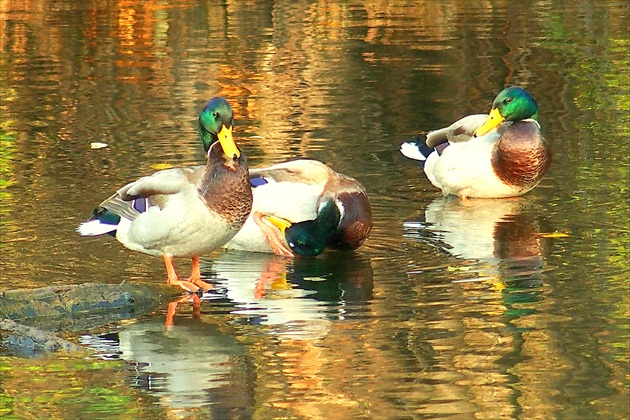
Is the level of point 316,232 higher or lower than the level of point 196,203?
lower

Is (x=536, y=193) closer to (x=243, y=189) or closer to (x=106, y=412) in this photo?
(x=243, y=189)

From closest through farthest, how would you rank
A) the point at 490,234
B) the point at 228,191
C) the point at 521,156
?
the point at 228,191 < the point at 490,234 < the point at 521,156

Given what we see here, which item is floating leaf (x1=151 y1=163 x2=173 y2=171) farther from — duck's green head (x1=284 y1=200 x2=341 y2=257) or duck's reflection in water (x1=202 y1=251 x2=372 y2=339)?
duck's green head (x1=284 y1=200 x2=341 y2=257)

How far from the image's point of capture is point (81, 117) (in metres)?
12.7

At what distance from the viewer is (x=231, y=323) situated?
21.5 feet

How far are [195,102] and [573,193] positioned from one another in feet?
16.4

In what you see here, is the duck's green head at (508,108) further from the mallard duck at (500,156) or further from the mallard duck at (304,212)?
the mallard duck at (304,212)

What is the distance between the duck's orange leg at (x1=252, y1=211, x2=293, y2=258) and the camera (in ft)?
26.1

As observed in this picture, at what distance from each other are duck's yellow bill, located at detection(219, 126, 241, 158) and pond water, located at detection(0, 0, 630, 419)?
731 millimetres

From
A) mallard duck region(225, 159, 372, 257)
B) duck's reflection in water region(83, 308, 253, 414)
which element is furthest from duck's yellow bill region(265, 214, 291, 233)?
duck's reflection in water region(83, 308, 253, 414)

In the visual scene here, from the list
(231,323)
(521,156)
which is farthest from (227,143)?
(521,156)

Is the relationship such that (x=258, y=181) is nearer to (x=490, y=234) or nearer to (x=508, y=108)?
(x=490, y=234)

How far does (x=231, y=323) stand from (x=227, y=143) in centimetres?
89

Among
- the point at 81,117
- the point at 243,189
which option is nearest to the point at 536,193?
the point at 243,189
